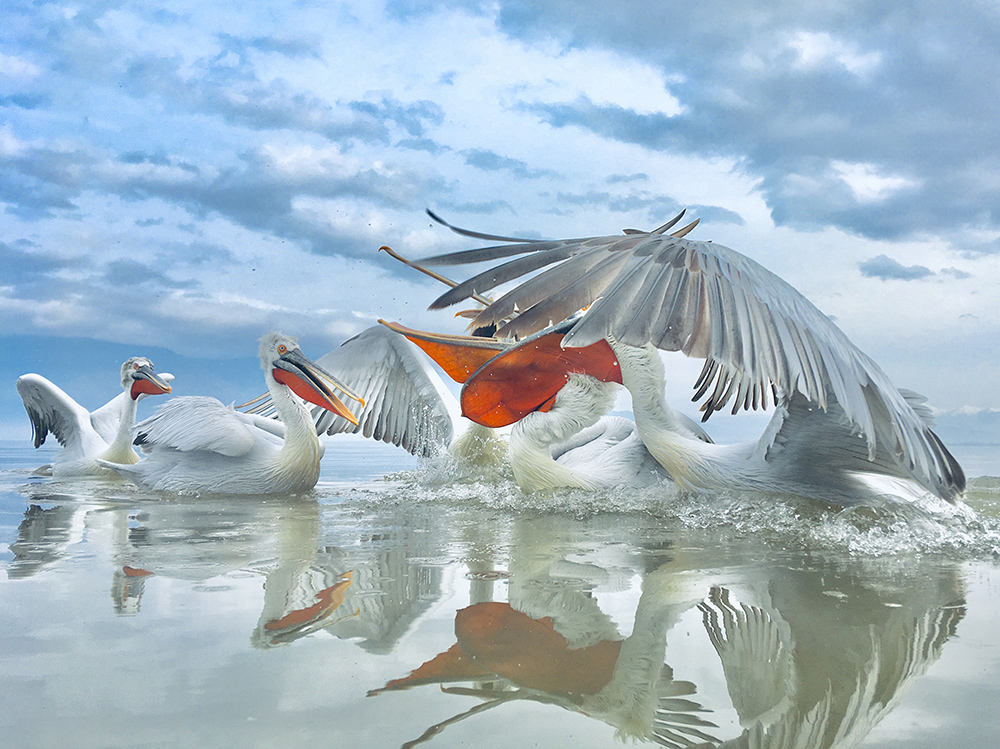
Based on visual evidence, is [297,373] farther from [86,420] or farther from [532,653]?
[532,653]

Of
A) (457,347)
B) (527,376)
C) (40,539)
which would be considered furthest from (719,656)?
(457,347)

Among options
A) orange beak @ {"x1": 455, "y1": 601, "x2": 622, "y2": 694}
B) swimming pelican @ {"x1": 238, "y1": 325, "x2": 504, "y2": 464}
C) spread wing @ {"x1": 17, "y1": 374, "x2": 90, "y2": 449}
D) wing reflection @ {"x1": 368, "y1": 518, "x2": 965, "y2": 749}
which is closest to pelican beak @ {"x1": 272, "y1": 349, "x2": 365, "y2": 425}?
swimming pelican @ {"x1": 238, "y1": 325, "x2": 504, "y2": 464}

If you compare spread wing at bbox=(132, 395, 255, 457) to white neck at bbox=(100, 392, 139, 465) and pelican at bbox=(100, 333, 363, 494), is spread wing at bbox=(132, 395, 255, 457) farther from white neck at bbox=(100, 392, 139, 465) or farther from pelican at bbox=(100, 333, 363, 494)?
white neck at bbox=(100, 392, 139, 465)

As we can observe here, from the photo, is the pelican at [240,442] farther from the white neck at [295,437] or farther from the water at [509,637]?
the water at [509,637]

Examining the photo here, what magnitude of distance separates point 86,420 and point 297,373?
3.78m

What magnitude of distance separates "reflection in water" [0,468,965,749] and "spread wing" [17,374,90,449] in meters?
5.06

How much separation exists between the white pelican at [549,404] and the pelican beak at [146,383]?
3.63 metres

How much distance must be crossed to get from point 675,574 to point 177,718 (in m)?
1.58

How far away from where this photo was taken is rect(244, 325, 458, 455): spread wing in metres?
6.45

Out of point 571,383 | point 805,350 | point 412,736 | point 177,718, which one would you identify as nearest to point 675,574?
point 805,350

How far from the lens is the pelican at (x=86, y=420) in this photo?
735cm

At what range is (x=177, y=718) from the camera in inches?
48.8

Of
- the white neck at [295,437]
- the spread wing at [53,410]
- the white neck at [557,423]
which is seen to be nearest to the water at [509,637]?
the white neck at [557,423]

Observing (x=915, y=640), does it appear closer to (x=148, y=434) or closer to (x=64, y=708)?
(x=64, y=708)
